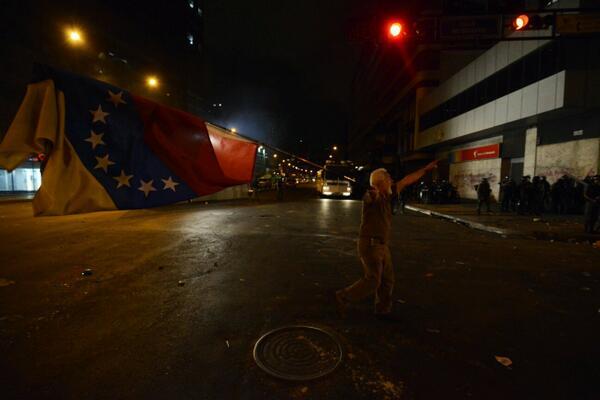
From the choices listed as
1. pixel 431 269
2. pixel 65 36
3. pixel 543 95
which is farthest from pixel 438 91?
pixel 65 36

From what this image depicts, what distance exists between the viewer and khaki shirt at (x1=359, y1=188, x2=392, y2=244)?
3937mm

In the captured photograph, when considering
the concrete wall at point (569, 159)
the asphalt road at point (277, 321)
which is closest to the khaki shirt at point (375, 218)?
the asphalt road at point (277, 321)

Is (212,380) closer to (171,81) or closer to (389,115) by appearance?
(389,115)

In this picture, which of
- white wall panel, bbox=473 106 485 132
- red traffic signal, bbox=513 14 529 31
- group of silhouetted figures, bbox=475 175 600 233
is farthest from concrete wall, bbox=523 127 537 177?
red traffic signal, bbox=513 14 529 31

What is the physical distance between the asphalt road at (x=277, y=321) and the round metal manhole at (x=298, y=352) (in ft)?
0.37

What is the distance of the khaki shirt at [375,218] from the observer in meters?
3.94

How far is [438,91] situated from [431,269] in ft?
90.7

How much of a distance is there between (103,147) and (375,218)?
10.2 ft

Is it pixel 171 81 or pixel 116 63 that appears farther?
pixel 171 81

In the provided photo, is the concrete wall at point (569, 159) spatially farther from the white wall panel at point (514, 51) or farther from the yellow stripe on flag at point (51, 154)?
the yellow stripe on flag at point (51, 154)

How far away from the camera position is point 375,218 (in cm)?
397

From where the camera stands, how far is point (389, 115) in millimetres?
50656

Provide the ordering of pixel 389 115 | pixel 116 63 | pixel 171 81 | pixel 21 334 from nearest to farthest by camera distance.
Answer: pixel 21 334 → pixel 116 63 → pixel 389 115 → pixel 171 81

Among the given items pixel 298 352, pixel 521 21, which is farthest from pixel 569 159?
pixel 298 352
